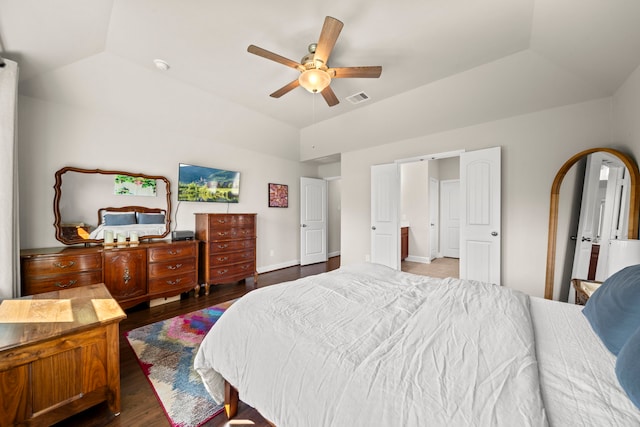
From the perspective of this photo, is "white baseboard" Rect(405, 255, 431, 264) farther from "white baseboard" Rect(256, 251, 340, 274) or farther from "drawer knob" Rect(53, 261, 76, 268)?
"drawer knob" Rect(53, 261, 76, 268)

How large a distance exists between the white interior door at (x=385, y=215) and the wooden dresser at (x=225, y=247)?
7.33 ft

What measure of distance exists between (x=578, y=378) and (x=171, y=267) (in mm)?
3792

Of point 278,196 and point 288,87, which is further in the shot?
point 278,196

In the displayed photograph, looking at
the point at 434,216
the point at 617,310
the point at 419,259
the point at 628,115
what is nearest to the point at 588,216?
the point at 628,115

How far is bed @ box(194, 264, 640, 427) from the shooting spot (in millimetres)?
732

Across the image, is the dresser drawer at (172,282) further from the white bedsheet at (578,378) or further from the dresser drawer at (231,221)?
the white bedsheet at (578,378)

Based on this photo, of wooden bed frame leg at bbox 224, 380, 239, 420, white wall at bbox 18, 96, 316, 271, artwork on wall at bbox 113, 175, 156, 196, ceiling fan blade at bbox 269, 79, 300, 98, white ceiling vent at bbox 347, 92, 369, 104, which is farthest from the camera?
white ceiling vent at bbox 347, 92, 369, 104

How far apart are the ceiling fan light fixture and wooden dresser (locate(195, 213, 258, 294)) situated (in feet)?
7.98

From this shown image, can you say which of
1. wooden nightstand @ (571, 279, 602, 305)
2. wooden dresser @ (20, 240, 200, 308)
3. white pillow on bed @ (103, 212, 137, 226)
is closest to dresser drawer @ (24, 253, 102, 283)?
wooden dresser @ (20, 240, 200, 308)

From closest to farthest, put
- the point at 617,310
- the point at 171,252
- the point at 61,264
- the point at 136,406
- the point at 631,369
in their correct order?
the point at 631,369
the point at 617,310
the point at 136,406
the point at 61,264
the point at 171,252

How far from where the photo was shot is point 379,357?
0.94 meters

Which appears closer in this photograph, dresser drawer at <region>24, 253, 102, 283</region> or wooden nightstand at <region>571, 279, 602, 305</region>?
wooden nightstand at <region>571, 279, 602, 305</region>

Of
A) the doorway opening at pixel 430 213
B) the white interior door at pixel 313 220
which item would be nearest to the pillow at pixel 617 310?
the doorway opening at pixel 430 213

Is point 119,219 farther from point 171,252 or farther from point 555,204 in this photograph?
point 555,204
